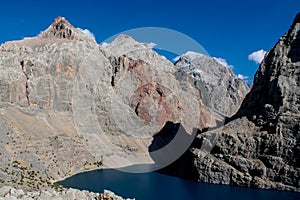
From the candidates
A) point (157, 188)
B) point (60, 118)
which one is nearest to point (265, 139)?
point (157, 188)

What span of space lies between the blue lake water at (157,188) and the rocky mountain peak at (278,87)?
1271 inches

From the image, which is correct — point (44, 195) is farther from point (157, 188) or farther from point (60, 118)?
point (60, 118)

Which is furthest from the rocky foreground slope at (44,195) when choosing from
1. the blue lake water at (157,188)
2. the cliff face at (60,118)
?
the cliff face at (60,118)

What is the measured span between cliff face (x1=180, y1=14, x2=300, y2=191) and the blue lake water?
7.02 meters

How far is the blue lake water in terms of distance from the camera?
104875 mm

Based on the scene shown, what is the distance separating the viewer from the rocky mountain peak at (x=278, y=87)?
143 m

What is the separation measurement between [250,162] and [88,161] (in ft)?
211

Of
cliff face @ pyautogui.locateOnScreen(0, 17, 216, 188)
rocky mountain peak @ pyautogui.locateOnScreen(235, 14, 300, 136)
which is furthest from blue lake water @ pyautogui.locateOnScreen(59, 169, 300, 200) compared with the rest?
rocky mountain peak @ pyautogui.locateOnScreen(235, 14, 300, 136)

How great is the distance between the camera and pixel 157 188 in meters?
115

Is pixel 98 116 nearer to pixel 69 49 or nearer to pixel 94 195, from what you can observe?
pixel 69 49

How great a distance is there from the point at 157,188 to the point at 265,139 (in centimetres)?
5161

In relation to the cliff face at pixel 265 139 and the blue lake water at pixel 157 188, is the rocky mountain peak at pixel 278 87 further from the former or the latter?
the blue lake water at pixel 157 188

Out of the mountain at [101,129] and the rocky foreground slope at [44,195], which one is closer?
the rocky foreground slope at [44,195]

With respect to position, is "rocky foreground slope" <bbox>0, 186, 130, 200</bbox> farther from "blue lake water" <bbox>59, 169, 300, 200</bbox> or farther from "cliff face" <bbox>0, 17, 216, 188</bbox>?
"cliff face" <bbox>0, 17, 216, 188</bbox>
